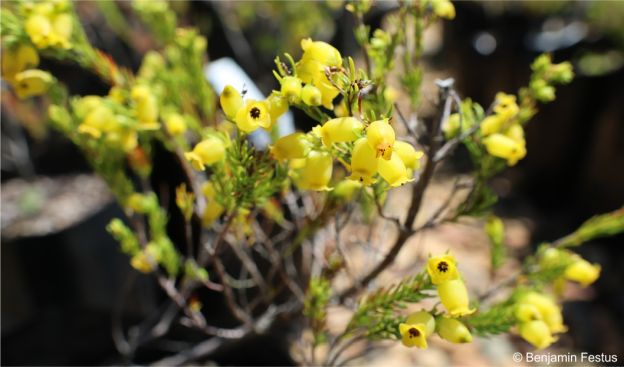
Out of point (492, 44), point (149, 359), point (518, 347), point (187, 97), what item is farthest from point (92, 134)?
point (492, 44)

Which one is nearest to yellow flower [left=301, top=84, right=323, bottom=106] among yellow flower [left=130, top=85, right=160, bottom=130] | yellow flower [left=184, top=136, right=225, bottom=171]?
yellow flower [left=184, top=136, right=225, bottom=171]

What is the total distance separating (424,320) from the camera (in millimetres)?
723

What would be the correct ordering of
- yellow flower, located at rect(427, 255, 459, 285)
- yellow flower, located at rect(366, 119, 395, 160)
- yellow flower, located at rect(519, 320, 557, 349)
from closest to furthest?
yellow flower, located at rect(366, 119, 395, 160) → yellow flower, located at rect(427, 255, 459, 285) → yellow flower, located at rect(519, 320, 557, 349)

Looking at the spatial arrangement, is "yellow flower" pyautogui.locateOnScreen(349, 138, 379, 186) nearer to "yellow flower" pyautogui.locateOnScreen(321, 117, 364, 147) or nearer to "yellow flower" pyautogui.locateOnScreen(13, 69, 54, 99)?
"yellow flower" pyautogui.locateOnScreen(321, 117, 364, 147)

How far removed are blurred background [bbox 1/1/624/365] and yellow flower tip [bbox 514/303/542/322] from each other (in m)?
0.96

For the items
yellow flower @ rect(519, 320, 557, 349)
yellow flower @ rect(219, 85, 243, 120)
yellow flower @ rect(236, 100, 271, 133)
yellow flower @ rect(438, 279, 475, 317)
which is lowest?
yellow flower @ rect(519, 320, 557, 349)

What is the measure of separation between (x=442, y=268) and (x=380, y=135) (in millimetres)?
207

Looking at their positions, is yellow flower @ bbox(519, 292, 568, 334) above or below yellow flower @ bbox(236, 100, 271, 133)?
below

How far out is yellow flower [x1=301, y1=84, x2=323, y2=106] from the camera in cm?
63

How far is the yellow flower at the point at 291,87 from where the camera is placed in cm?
63

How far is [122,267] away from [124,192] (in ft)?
2.64

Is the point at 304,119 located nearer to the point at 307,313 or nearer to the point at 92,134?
the point at 92,134

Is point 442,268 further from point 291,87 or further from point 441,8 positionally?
point 441,8

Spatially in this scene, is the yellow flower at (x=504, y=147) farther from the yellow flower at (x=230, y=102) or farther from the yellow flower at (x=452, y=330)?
the yellow flower at (x=230, y=102)
